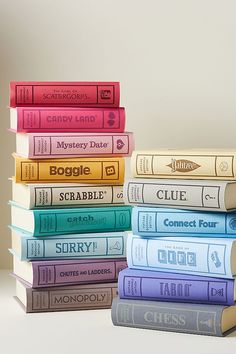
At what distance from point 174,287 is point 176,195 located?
0.14 metres

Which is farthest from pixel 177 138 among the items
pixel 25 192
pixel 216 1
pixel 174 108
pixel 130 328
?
pixel 130 328

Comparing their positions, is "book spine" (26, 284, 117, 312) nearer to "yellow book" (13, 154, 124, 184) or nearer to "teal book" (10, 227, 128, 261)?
"teal book" (10, 227, 128, 261)

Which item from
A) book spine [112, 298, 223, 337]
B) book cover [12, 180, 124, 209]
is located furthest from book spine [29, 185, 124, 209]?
book spine [112, 298, 223, 337]

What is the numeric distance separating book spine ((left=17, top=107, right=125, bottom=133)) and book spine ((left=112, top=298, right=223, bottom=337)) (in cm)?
32

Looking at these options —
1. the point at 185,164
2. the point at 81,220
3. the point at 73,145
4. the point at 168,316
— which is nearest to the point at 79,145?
the point at 73,145

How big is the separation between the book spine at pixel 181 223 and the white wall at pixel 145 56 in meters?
0.44

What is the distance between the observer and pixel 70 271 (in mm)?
1628

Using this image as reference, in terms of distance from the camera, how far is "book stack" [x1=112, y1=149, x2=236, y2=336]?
4.71 feet

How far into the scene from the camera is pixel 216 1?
190 cm

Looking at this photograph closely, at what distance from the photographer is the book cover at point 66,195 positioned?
5.30 feet

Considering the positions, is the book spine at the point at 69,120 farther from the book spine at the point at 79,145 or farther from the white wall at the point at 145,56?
the white wall at the point at 145,56

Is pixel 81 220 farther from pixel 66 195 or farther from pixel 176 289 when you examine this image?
pixel 176 289

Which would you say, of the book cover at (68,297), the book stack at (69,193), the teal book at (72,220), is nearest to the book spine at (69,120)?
the book stack at (69,193)

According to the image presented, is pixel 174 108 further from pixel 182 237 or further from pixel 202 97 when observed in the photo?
pixel 182 237
